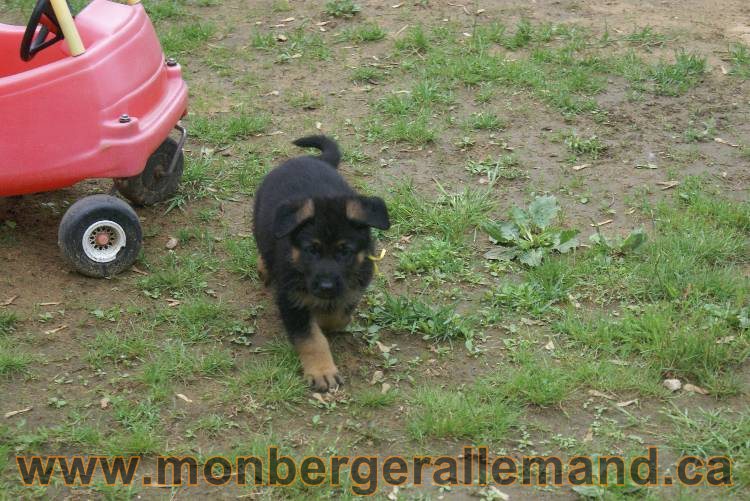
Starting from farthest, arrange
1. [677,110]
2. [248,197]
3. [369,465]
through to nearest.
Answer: [677,110]
[248,197]
[369,465]

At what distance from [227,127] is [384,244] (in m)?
2.03

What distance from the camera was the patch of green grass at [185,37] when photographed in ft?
27.9

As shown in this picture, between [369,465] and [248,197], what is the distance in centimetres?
287

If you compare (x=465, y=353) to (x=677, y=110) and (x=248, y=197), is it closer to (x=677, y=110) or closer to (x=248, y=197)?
(x=248, y=197)

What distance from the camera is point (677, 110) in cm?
748

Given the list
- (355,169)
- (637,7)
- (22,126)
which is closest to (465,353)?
(355,169)

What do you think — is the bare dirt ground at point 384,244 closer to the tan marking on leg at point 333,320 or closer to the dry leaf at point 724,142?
the dry leaf at point 724,142

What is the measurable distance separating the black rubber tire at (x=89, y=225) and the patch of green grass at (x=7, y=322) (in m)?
0.48

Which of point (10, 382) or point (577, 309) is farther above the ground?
point (10, 382)

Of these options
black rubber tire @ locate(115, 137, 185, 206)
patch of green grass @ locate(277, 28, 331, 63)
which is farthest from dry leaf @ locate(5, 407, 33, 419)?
patch of green grass @ locate(277, 28, 331, 63)

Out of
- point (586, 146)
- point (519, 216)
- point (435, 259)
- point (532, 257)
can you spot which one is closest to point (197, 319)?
point (435, 259)

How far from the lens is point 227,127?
7.38m

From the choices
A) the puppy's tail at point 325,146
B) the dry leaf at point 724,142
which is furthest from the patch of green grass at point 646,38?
the puppy's tail at point 325,146

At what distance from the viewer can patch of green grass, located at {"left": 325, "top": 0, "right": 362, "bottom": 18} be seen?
29.4ft
